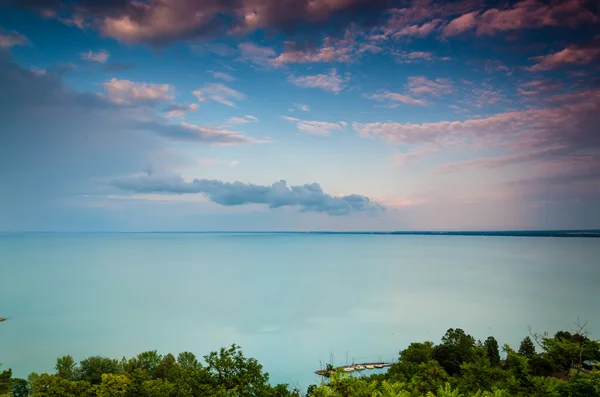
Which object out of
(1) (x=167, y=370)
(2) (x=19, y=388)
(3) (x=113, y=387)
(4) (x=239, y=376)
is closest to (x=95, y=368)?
(2) (x=19, y=388)

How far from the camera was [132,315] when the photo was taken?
57.0 m

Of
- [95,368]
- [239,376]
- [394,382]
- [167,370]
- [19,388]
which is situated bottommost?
[19,388]

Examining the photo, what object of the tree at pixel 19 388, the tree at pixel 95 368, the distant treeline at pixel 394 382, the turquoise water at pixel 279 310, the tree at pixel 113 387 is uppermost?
the distant treeline at pixel 394 382

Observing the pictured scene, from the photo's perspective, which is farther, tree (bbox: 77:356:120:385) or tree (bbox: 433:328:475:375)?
tree (bbox: 433:328:475:375)

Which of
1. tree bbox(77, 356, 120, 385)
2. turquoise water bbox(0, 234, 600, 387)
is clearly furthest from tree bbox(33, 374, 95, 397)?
turquoise water bbox(0, 234, 600, 387)

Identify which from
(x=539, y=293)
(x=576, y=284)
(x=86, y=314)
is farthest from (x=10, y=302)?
(x=576, y=284)

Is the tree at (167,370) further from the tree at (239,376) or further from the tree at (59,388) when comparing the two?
the tree at (239,376)

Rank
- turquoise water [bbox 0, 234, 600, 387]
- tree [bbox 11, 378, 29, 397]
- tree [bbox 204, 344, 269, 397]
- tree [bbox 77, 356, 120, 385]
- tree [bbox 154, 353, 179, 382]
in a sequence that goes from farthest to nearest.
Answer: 1. turquoise water [bbox 0, 234, 600, 387]
2. tree [bbox 77, 356, 120, 385]
3. tree [bbox 11, 378, 29, 397]
4. tree [bbox 154, 353, 179, 382]
5. tree [bbox 204, 344, 269, 397]

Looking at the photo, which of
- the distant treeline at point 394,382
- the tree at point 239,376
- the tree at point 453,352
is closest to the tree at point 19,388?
the distant treeline at point 394,382

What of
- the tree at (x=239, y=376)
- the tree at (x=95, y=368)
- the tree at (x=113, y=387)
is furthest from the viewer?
the tree at (x=95, y=368)

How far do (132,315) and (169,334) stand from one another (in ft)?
42.5

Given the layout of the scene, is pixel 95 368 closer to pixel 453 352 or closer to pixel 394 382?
pixel 394 382

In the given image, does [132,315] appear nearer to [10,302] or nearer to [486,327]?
[10,302]

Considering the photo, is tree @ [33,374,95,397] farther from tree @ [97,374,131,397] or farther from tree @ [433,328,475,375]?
tree @ [433,328,475,375]
